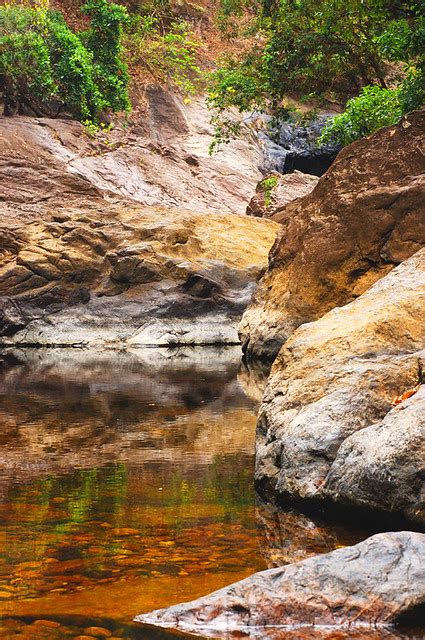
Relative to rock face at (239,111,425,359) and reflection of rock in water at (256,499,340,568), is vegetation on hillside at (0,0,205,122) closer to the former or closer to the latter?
rock face at (239,111,425,359)

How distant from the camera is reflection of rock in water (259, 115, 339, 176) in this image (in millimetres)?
40406

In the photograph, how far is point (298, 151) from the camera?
41.3 metres

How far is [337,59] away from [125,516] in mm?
20175

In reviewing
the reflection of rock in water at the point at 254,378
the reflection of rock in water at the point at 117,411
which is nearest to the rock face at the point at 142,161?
the reflection of rock in water at the point at 117,411

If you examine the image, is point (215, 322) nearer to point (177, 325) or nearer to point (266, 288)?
point (177, 325)

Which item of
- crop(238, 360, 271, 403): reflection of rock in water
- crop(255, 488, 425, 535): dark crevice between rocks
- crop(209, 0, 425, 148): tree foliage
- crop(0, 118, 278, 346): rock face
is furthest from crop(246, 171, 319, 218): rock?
crop(255, 488, 425, 535): dark crevice between rocks

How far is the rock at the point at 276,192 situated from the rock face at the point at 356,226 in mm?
12967

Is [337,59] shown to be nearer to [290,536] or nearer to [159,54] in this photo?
[159,54]

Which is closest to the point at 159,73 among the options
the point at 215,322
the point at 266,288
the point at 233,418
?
the point at 215,322

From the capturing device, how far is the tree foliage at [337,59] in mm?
18938

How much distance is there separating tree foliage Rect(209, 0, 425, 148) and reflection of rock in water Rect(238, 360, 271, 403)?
681 centimetres

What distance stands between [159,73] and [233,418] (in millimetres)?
32595

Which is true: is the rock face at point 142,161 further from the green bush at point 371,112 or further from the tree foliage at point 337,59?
the green bush at point 371,112

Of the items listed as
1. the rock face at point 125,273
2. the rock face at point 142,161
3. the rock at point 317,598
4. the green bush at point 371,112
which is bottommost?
the rock face at point 125,273
